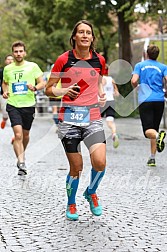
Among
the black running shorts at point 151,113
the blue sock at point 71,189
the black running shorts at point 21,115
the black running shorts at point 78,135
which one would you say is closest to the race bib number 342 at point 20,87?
the black running shorts at point 21,115

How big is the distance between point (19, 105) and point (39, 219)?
396cm

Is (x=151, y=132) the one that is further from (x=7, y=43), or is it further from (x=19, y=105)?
(x=7, y=43)

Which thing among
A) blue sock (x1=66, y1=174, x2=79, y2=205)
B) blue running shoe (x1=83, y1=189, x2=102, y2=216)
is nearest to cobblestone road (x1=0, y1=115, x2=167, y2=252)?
blue running shoe (x1=83, y1=189, x2=102, y2=216)

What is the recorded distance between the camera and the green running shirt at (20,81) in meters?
10.2

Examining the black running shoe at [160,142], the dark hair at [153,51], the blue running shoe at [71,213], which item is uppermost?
the dark hair at [153,51]

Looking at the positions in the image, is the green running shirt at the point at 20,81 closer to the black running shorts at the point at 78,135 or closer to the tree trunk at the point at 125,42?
the black running shorts at the point at 78,135

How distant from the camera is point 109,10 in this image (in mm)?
29344

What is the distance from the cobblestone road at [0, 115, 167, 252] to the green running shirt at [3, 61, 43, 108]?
104 cm

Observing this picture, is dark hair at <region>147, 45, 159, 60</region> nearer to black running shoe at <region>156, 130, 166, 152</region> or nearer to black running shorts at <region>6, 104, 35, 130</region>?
black running shoe at <region>156, 130, 166, 152</region>

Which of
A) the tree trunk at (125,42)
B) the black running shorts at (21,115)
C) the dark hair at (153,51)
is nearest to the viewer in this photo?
the black running shorts at (21,115)

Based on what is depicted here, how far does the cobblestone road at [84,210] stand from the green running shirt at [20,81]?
1042 millimetres

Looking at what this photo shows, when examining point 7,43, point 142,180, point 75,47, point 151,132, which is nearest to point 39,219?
point 75,47

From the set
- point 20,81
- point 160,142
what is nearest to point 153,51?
point 160,142

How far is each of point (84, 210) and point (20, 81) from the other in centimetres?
371
